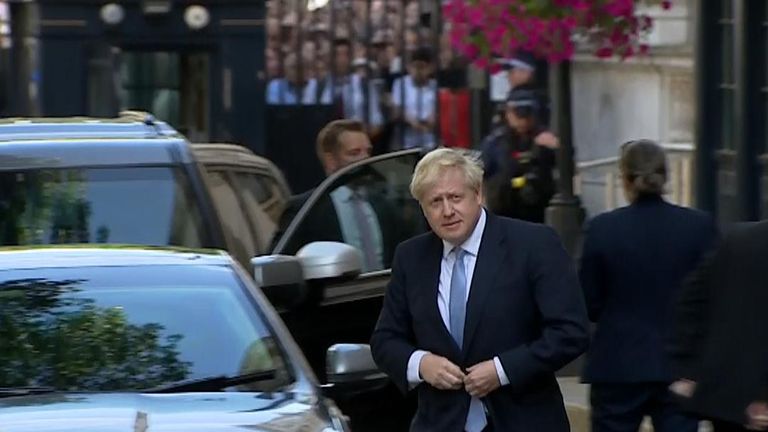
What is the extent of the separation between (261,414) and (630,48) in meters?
9.60

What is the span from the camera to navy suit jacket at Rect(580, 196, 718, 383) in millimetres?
8500

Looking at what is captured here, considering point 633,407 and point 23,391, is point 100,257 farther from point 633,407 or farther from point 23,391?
point 633,407

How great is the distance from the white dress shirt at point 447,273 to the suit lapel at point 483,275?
25 mm

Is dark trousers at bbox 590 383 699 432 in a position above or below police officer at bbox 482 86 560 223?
below

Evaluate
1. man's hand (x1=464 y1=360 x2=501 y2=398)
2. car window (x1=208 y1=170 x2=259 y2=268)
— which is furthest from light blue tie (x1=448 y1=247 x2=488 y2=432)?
car window (x1=208 y1=170 x2=259 y2=268)

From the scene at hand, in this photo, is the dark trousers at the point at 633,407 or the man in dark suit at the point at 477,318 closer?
the man in dark suit at the point at 477,318

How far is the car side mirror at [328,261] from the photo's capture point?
9.06 meters

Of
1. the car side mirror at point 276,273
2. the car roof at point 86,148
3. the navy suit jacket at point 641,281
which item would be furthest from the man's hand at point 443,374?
the car roof at point 86,148

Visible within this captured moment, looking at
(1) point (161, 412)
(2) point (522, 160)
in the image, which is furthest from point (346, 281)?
(2) point (522, 160)

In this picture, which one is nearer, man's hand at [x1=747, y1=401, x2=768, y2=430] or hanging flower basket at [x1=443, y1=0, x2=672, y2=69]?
man's hand at [x1=747, y1=401, x2=768, y2=430]

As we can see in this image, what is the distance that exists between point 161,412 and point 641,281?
3.04 m

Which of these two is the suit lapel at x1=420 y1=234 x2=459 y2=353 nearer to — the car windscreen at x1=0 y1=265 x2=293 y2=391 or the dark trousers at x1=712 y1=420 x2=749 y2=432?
the car windscreen at x1=0 y1=265 x2=293 y2=391

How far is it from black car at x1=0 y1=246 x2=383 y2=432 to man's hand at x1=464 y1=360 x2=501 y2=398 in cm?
49

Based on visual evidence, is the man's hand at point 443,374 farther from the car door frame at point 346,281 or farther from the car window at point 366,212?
the car window at point 366,212
